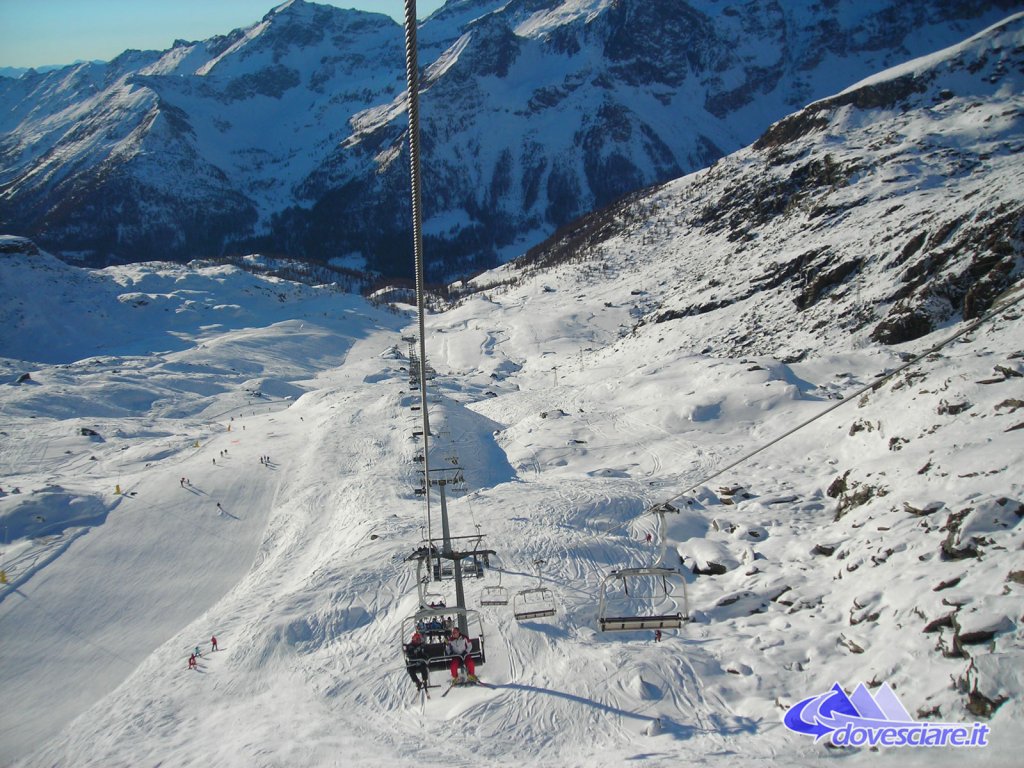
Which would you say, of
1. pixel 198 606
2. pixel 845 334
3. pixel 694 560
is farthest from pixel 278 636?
pixel 845 334

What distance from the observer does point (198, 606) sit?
32.2 m

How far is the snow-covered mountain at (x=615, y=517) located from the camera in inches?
643

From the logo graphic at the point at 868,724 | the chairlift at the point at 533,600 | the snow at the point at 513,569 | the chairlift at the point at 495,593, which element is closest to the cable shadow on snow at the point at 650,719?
the snow at the point at 513,569

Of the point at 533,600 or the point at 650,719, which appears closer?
the point at 650,719

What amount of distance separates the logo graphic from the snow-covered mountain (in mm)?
269

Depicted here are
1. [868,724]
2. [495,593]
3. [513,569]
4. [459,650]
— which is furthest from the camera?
[513,569]

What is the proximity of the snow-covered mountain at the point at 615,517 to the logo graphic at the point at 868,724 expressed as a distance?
0.88ft

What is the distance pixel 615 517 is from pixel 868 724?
19008mm

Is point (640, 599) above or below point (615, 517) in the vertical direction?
below

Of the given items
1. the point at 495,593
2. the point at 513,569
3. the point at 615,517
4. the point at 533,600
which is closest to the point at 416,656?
the point at 533,600

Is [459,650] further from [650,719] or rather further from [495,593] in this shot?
[495,593]

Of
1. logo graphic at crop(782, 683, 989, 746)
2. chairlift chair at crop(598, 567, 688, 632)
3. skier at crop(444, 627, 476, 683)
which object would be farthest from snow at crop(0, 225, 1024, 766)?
skier at crop(444, 627, 476, 683)

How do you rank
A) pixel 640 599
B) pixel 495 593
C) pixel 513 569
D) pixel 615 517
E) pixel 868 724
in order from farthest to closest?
1. pixel 615 517
2. pixel 513 569
3. pixel 495 593
4. pixel 640 599
5. pixel 868 724

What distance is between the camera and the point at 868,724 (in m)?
13.4
